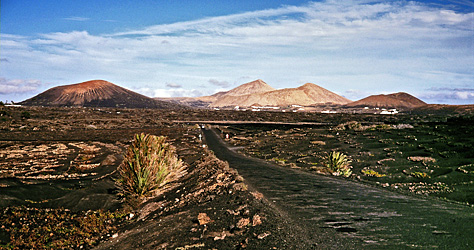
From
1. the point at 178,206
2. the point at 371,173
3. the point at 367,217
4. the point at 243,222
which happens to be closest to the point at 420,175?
the point at 371,173

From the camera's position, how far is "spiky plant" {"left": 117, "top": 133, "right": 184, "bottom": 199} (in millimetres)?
11570

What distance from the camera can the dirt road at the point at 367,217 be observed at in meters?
5.57

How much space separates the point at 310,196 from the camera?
29.8 feet

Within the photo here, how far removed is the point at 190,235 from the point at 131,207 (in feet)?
16.6

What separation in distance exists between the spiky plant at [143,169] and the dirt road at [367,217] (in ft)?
11.9

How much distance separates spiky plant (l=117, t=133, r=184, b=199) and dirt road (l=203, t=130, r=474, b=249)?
3642 millimetres

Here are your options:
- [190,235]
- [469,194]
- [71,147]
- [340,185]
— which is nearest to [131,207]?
[190,235]

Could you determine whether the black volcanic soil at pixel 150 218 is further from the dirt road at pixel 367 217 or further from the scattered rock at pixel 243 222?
the dirt road at pixel 367 217

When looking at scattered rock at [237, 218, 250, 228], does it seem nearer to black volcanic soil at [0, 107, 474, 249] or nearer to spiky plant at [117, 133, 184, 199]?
black volcanic soil at [0, 107, 474, 249]

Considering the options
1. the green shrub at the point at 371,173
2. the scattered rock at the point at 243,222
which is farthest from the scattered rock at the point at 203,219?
the green shrub at the point at 371,173

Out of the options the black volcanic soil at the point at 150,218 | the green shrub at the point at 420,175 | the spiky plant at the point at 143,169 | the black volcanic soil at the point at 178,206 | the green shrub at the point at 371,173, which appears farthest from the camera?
the green shrub at the point at 371,173

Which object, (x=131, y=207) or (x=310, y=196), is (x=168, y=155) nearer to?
(x=131, y=207)

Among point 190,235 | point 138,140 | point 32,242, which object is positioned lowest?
point 32,242

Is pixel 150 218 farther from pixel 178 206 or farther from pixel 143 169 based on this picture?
pixel 143 169
